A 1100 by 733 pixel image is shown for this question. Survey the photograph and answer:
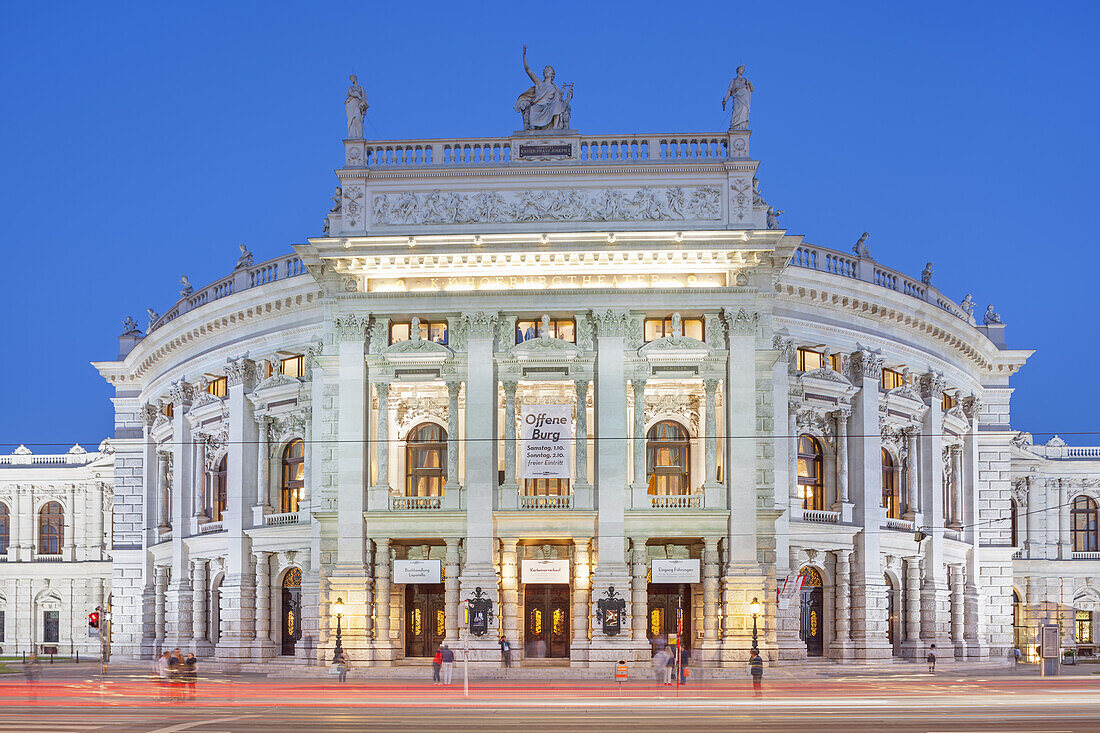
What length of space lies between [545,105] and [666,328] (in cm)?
1034

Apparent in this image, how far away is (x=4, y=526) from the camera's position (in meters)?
92.3

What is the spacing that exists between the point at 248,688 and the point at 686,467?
64.8 feet

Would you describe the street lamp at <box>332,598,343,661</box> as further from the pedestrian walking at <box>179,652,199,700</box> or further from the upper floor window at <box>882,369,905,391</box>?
the upper floor window at <box>882,369,905,391</box>

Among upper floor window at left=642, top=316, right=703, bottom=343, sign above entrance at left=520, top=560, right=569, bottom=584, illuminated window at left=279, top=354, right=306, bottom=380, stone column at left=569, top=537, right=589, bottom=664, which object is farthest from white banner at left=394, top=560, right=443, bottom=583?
upper floor window at left=642, top=316, right=703, bottom=343

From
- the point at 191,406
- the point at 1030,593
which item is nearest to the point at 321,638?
the point at 191,406

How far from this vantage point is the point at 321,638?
51688mm

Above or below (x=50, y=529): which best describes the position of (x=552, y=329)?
above

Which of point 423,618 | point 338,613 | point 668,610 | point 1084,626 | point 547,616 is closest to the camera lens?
point 338,613

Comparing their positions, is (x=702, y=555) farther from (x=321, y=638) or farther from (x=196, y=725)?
(x=196, y=725)

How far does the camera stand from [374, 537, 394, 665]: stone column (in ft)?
168

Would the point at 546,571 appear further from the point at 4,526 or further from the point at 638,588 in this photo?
the point at 4,526

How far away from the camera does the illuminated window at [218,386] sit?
63378 millimetres

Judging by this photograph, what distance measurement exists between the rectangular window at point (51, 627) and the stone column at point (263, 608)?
123ft

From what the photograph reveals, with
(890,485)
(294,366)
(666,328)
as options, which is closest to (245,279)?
(294,366)
